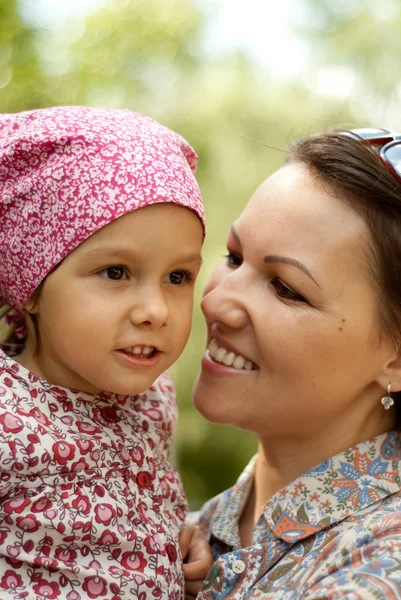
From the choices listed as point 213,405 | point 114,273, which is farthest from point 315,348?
point 114,273

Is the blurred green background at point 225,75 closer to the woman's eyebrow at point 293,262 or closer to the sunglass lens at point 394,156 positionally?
the sunglass lens at point 394,156

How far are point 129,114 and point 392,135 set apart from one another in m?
0.71

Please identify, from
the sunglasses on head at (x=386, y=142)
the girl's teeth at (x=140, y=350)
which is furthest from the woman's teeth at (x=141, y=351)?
the sunglasses on head at (x=386, y=142)

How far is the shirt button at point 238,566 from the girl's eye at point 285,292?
0.68 meters

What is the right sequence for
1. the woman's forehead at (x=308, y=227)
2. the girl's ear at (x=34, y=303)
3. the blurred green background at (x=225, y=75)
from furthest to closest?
1. the blurred green background at (x=225, y=75)
2. the woman's forehead at (x=308, y=227)
3. the girl's ear at (x=34, y=303)

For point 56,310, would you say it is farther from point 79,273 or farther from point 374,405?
point 374,405

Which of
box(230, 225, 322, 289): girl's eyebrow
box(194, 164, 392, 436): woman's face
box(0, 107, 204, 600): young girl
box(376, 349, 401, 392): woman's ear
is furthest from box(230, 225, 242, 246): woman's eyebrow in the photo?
box(376, 349, 401, 392): woman's ear

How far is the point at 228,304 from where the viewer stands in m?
2.02

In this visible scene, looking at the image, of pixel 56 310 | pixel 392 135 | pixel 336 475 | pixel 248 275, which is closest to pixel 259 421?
pixel 336 475

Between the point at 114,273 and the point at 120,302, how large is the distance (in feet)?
0.24

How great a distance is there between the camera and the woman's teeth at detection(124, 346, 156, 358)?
176 centimetres

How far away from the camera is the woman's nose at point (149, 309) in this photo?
1.70 meters

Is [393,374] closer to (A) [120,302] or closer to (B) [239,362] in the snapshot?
(B) [239,362]

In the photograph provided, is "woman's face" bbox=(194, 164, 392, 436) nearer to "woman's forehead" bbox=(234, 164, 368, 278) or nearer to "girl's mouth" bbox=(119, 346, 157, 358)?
"woman's forehead" bbox=(234, 164, 368, 278)
